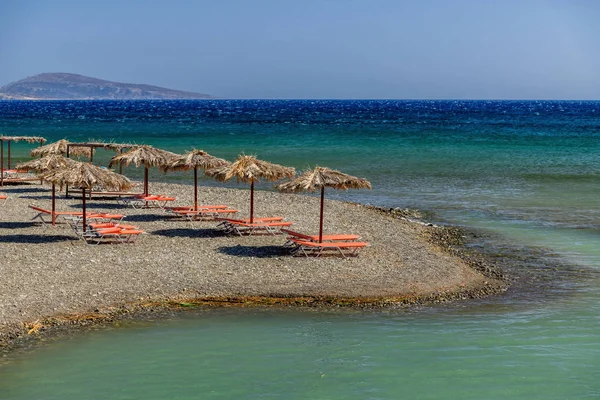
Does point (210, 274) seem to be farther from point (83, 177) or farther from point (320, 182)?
point (83, 177)

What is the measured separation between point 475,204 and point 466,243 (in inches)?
268

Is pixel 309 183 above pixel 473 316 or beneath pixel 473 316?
above

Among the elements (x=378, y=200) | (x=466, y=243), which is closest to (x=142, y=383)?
(x=466, y=243)

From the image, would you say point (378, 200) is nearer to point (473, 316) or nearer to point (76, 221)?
point (76, 221)

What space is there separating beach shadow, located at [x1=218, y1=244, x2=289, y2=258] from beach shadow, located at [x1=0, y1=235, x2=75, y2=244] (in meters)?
3.58

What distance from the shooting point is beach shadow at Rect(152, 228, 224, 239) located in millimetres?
17830

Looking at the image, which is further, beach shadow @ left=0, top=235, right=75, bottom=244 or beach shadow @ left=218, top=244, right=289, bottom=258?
beach shadow @ left=0, top=235, right=75, bottom=244

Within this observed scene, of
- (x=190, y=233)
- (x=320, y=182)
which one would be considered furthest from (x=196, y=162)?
→ (x=320, y=182)

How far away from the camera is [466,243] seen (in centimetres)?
1878

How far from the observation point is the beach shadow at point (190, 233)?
17830mm

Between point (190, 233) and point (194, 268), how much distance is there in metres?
3.44

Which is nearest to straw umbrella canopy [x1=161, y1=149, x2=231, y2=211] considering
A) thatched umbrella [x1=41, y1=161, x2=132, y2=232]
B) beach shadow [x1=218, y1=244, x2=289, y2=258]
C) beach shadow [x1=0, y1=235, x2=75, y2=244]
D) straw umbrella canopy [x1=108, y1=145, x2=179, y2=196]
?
straw umbrella canopy [x1=108, y1=145, x2=179, y2=196]

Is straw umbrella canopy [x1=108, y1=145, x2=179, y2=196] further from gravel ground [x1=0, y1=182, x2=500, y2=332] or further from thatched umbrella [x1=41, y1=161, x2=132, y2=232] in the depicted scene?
thatched umbrella [x1=41, y1=161, x2=132, y2=232]

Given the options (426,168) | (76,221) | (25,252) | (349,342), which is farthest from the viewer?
(426,168)
